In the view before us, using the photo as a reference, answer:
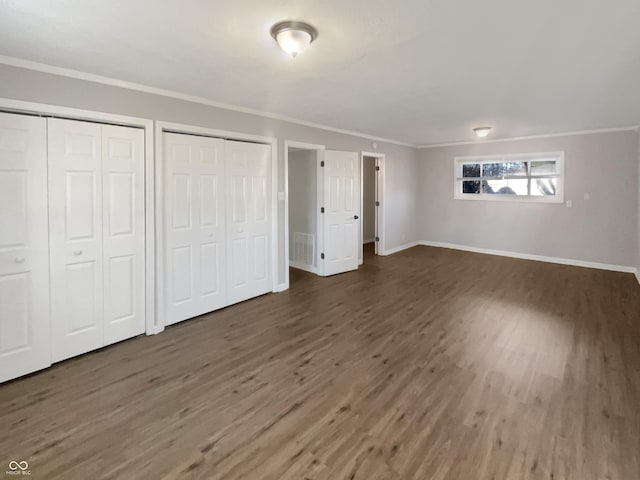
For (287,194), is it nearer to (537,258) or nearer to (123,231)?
(123,231)

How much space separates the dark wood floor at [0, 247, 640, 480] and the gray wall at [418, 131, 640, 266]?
244 cm

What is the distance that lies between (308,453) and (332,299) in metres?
2.79

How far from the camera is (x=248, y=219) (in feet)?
15.0

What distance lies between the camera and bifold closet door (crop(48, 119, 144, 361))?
2.98 meters

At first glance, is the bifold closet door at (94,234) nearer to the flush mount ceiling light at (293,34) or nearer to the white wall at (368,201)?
the flush mount ceiling light at (293,34)

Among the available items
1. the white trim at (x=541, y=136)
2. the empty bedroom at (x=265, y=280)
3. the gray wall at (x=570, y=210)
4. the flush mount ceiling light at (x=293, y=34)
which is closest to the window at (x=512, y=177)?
the gray wall at (x=570, y=210)

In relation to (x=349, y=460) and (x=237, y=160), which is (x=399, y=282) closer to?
(x=237, y=160)

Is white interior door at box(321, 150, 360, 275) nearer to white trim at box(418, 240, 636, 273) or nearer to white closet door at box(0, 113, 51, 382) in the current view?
white trim at box(418, 240, 636, 273)

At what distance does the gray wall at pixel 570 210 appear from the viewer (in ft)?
19.8

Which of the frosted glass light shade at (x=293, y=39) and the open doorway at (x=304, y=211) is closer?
the frosted glass light shade at (x=293, y=39)

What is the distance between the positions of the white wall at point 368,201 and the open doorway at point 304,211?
311 centimetres

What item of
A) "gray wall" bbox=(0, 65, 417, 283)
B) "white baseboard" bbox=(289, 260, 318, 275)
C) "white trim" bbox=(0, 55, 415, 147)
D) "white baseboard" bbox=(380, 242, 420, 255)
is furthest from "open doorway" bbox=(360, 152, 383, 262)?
"white trim" bbox=(0, 55, 415, 147)

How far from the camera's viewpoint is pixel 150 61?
282 centimetres

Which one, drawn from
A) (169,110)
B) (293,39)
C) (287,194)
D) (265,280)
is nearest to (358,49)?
(293,39)
